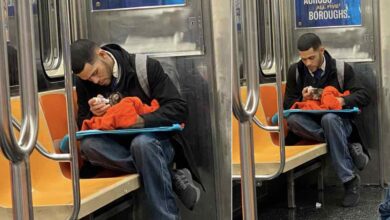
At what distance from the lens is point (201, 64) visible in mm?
4352

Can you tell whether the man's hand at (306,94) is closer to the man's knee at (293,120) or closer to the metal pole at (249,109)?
the man's knee at (293,120)

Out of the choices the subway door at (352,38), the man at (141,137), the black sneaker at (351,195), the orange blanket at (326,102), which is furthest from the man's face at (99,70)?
the subway door at (352,38)

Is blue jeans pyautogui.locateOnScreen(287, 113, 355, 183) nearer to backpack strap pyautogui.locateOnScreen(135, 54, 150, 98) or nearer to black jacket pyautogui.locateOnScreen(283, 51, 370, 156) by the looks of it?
black jacket pyautogui.locateOnScreen(283, 51, 370, 156)

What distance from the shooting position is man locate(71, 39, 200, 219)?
3773 millimetres

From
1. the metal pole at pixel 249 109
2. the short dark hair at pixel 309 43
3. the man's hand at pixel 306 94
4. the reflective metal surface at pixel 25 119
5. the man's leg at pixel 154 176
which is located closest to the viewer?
the reflective metal surface at pixel 25 119

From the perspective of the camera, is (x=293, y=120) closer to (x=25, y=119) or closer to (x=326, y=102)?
(x=326, y=102)

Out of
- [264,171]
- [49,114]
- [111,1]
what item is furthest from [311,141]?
[49,114]

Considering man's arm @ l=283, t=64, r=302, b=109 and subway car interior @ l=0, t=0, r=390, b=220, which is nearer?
subway car interior @ l=0, t=0, r=390, b=220

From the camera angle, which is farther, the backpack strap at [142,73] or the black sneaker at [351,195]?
the black sneaker at [351,195]

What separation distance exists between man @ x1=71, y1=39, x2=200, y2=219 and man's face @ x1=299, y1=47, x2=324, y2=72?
6.90ft

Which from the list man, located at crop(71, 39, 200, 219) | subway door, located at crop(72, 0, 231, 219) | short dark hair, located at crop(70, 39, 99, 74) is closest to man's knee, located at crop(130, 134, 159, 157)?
man, located at crop(71, 39, 200, 219)

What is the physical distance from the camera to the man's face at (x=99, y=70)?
3.89 metres

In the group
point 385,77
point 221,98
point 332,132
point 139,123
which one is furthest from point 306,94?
point 139,123

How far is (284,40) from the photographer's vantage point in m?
6.61
